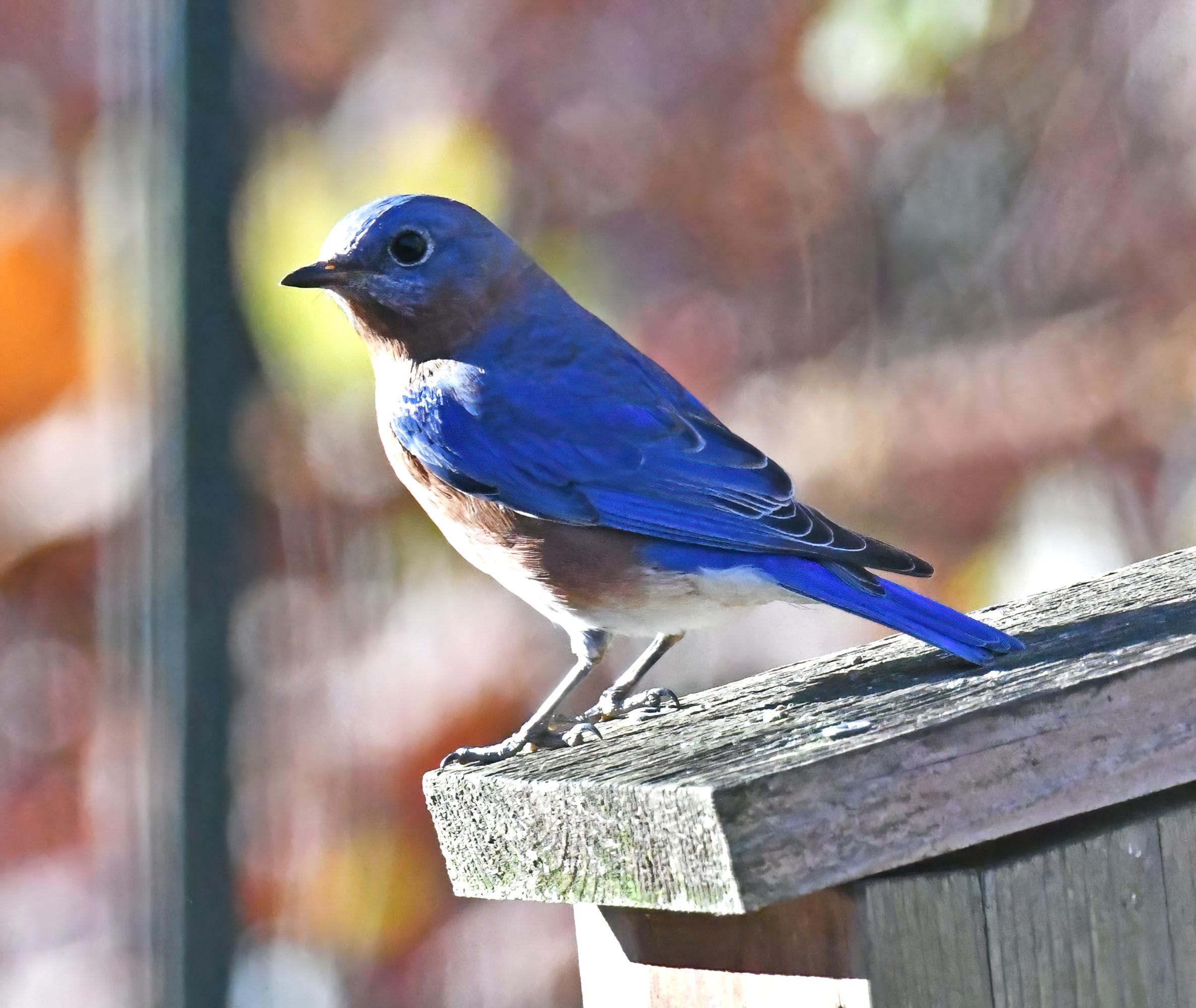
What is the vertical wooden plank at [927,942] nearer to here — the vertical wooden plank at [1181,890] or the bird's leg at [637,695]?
the vertical wooden plank at [1181,890]

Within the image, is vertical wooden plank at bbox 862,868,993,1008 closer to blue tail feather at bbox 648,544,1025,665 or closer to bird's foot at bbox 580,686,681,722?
blue tail feather at bbox 648,544,1025,665

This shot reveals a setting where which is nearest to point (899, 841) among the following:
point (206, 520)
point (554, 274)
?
point (206, 520)

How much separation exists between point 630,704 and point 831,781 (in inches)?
42.7

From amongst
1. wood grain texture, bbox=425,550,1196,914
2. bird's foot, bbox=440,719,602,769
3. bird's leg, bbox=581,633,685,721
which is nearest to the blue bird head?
bird's leg, bbox=581,633,685,721

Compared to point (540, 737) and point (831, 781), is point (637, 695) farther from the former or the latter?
point (831, 781)

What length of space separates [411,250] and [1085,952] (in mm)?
1980

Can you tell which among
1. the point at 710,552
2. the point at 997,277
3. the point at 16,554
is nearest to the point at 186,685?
the point at 16,554

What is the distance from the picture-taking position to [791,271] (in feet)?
13.8

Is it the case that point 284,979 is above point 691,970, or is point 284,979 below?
above

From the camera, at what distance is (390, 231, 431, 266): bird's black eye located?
331 cm

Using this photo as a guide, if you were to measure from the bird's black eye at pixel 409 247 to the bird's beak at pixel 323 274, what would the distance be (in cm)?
10

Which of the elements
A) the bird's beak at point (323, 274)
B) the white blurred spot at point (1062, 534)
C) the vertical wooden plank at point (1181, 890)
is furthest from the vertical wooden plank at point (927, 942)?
the white blurred spot at point (1062, 534)

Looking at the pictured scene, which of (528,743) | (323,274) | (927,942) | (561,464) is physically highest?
(323,274)

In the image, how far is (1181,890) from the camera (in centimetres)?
199
